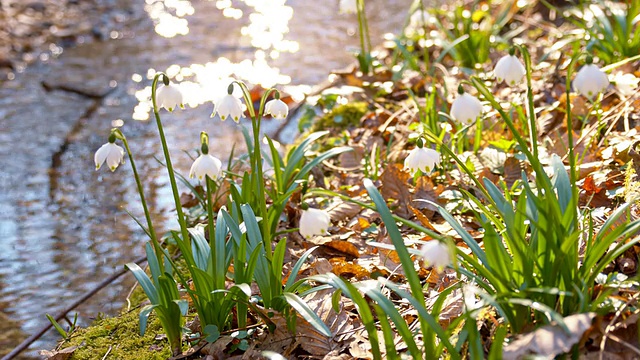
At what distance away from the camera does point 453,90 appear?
3.83 meters

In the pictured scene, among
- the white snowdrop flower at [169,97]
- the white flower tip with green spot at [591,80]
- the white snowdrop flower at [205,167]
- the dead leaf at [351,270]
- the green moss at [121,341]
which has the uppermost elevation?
the white snowdrop flower at [169,97]

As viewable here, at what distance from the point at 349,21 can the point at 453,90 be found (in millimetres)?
2543

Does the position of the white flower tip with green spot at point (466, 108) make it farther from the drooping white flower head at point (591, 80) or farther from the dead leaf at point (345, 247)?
the dead leaf at point (345, 247)

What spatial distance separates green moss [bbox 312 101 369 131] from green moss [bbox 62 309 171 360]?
175 centimetres

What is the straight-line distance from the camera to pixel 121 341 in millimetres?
2346

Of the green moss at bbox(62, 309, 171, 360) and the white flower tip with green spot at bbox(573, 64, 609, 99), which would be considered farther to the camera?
the green moss at bbox(62, 309, 171, 360)

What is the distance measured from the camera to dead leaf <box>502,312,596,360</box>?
1477 mm

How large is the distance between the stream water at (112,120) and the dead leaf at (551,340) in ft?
5.88

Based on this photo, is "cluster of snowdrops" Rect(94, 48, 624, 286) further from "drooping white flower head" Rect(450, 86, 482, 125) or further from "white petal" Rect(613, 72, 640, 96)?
"white petal" Rect(613, 72, 640, 96)

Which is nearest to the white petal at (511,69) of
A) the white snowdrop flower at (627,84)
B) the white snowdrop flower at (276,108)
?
the white snowdrop flower at (276,108)

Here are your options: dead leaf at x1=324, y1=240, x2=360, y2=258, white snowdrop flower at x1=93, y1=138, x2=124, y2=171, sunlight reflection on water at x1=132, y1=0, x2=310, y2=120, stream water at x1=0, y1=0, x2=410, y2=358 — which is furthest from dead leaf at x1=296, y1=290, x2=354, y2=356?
sunlight reflection on water at x1=132, y1=0, x2=310, y2=120

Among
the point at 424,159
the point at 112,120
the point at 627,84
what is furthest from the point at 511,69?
the point at 112,120

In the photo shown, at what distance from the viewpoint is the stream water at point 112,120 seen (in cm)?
315

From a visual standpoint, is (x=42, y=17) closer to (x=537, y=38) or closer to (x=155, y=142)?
(x=155, y=142)
